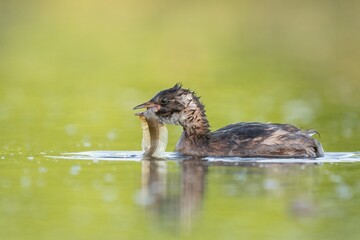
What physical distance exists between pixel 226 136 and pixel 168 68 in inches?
674

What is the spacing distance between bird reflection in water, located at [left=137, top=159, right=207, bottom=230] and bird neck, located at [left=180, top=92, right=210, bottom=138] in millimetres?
984

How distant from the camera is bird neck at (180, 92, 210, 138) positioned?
1645 cm

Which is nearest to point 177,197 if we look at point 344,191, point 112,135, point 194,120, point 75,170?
point 344,191

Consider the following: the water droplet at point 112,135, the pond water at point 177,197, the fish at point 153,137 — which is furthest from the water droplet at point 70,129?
the pond water at point 177,197

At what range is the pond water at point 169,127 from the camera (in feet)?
38.1

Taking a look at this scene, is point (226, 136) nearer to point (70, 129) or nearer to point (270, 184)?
point (270, 184)

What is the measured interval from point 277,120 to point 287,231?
10805 millimetres

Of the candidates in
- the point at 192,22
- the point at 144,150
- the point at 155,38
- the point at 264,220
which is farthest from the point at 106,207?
the point at 192,22

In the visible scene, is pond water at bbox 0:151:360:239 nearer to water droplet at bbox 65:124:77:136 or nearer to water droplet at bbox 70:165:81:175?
water droplet at bbox 70:165:81:175

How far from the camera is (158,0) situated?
208 ft

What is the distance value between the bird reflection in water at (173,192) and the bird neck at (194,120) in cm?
98

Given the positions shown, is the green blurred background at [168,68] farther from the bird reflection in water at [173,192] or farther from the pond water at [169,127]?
the bird reflection in water at [173,192]

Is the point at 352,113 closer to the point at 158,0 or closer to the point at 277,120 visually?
the point at 277,120

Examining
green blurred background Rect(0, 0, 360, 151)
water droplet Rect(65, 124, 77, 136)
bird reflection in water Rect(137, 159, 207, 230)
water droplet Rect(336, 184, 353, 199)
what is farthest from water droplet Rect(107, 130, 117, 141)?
water droplet Rect(336, 184, 353, 199)
